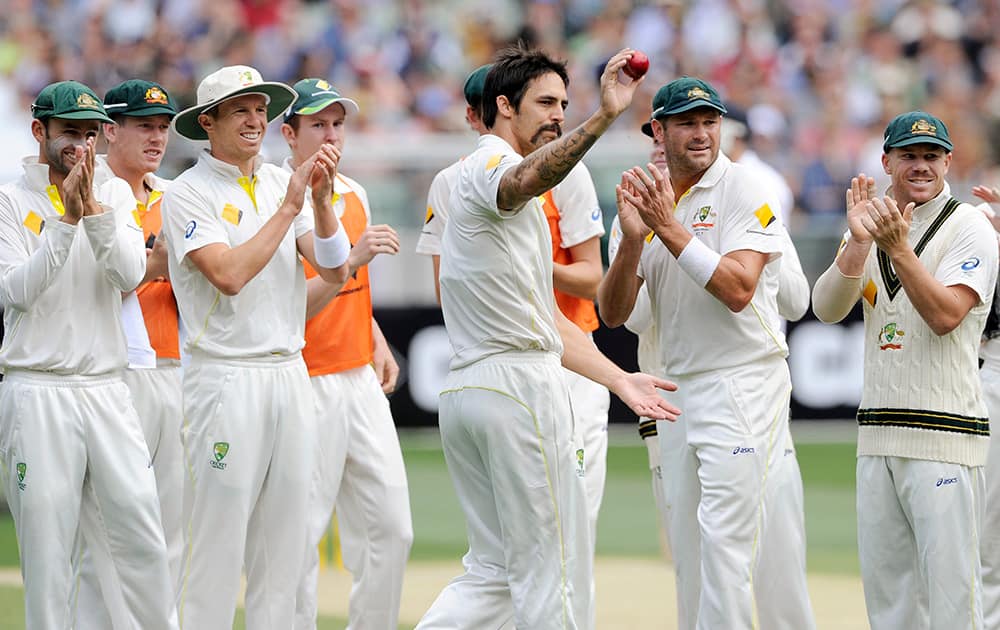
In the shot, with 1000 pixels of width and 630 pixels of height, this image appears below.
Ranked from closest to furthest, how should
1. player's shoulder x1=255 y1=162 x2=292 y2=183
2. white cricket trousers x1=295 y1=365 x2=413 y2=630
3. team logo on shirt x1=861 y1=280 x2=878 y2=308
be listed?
team logo on shirt x1=861 y1=280 x2=878 y2=308, player's shoulder x1=255 y1=162 x2=292 y2=183, white cricket trousers x1=295 y1=365 x2=413 y2=630

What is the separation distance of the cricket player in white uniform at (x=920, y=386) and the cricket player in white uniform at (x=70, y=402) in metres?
2.78

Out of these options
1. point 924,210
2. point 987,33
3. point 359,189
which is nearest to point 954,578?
point 924,210

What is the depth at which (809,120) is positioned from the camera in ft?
55.8

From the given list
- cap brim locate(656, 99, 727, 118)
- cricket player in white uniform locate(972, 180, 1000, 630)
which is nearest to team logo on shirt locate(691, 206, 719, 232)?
cap brim locate(656, 99, 727, 118)

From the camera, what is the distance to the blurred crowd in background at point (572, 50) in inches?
656

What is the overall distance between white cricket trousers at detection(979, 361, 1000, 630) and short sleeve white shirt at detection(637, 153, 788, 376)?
1.30 m

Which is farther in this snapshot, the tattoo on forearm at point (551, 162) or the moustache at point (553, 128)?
the moustache at point (553, 128)

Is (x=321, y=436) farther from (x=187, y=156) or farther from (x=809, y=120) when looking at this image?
(x=809, y=120)

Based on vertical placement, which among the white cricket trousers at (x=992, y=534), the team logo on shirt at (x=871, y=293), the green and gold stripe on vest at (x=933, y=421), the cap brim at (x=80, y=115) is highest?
the cap brim at (x=80, y=115)

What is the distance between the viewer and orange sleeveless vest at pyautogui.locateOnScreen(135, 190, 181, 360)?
24.0 feet

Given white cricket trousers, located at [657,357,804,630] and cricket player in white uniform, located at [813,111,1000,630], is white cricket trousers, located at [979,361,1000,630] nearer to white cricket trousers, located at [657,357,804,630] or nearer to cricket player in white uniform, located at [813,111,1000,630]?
cricket player in white uniform, located at [813,111,1000,630]

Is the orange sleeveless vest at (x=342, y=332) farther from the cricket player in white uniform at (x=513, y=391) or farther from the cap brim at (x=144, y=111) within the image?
the cricket player in white uniform at (x=513, y=391)

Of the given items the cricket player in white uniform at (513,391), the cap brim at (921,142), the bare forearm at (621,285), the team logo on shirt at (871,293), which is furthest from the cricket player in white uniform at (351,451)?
the cap brim at (921,142)

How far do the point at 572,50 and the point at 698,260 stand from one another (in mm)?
12859
